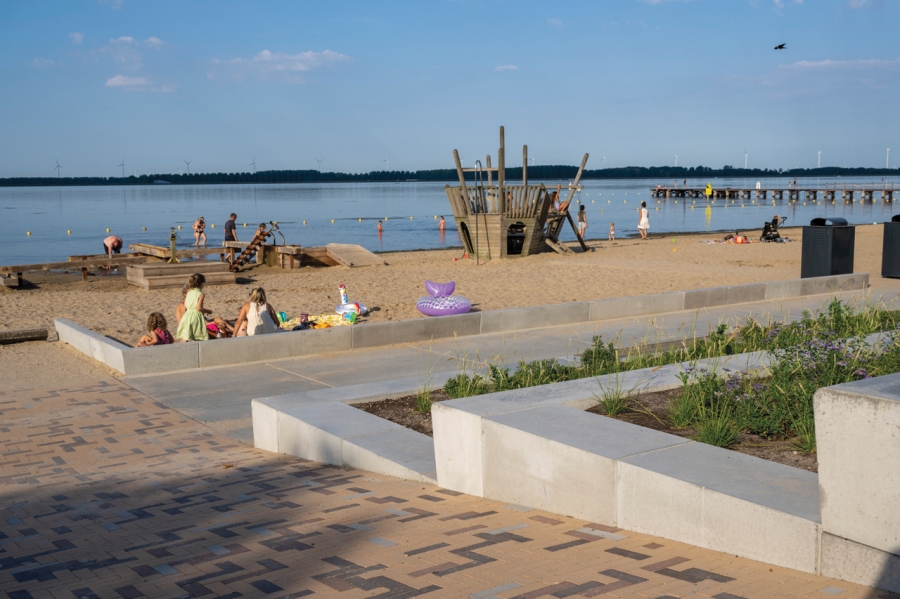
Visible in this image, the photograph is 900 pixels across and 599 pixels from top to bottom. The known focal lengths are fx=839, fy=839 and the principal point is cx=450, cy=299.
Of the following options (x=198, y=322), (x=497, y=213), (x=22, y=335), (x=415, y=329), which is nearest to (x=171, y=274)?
(x=22, y=335)

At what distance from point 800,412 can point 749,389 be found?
0.49 m

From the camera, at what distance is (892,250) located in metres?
16.7

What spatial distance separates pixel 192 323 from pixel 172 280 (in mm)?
9541

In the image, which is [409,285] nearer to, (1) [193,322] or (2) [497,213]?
(2) [497,213]

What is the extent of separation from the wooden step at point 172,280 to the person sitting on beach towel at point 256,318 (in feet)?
30.4

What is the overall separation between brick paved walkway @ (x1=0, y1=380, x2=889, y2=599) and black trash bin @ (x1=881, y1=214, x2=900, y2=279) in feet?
47.9

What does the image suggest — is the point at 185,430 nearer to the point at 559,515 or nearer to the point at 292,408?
the point at 292,408

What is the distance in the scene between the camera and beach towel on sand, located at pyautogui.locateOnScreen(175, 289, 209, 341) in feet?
34.5

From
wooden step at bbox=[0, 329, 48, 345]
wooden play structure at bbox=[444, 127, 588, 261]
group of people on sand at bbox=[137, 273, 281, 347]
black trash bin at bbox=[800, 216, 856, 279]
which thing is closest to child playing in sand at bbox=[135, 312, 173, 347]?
group of people on sand at bbox=[137, 273, 281, 347]

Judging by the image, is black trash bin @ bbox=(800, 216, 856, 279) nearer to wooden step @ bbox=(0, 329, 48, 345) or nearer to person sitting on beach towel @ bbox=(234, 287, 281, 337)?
person sitting on beach towel @ bbox=(234, 287, 281, 337)

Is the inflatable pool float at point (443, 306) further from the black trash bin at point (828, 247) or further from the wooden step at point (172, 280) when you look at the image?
the wooden step at point (172, 280)

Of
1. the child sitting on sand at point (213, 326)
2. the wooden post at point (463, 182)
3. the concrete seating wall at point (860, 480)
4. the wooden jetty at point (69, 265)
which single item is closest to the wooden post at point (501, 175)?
the wooden post at point (463, 182)

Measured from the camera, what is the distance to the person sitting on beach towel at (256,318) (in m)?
10.7

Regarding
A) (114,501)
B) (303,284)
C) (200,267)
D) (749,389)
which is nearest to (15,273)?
(200,267)
